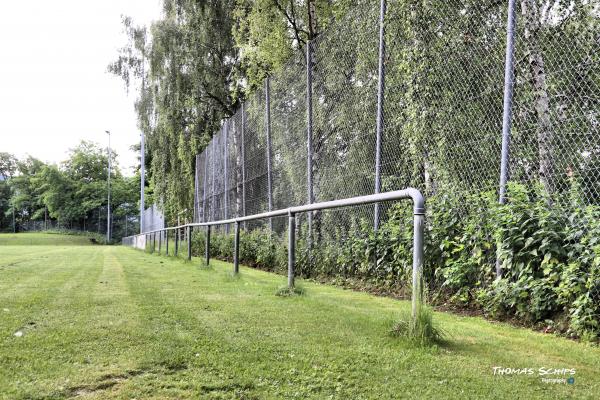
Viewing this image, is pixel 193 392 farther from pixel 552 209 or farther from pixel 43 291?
pixel 43 291

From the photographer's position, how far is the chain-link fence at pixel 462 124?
3.39 meters

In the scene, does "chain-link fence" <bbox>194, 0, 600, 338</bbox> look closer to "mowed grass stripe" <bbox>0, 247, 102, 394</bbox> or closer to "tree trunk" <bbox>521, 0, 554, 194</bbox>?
"tree trunk" <bbox>521, 0, 554, 194</bbox>

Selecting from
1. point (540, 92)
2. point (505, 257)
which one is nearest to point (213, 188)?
point (540, 92)

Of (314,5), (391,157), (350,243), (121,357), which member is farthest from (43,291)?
(314,5)

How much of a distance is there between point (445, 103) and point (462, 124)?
35cm

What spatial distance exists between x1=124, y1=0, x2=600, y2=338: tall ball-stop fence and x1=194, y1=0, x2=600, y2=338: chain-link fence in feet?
0.04

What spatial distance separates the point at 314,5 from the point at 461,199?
28.6 ft

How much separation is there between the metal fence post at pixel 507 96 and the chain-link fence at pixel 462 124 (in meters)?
0.02

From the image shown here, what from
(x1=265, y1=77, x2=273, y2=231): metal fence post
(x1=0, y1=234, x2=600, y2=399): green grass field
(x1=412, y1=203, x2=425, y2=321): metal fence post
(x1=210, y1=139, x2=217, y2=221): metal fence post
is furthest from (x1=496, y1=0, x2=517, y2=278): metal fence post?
(x1=210, y1=139, x2=217, y2=221): metal fence post

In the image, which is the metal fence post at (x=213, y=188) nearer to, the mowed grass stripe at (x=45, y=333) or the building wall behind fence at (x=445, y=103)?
the building wall behind fence at (x=445, y=103)

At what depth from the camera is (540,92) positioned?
3.74 meters

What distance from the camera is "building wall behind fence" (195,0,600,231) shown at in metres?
3.51

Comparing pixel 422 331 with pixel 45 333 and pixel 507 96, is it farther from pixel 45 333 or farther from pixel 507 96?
pixel 507 96

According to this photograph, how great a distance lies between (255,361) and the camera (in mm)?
2215
